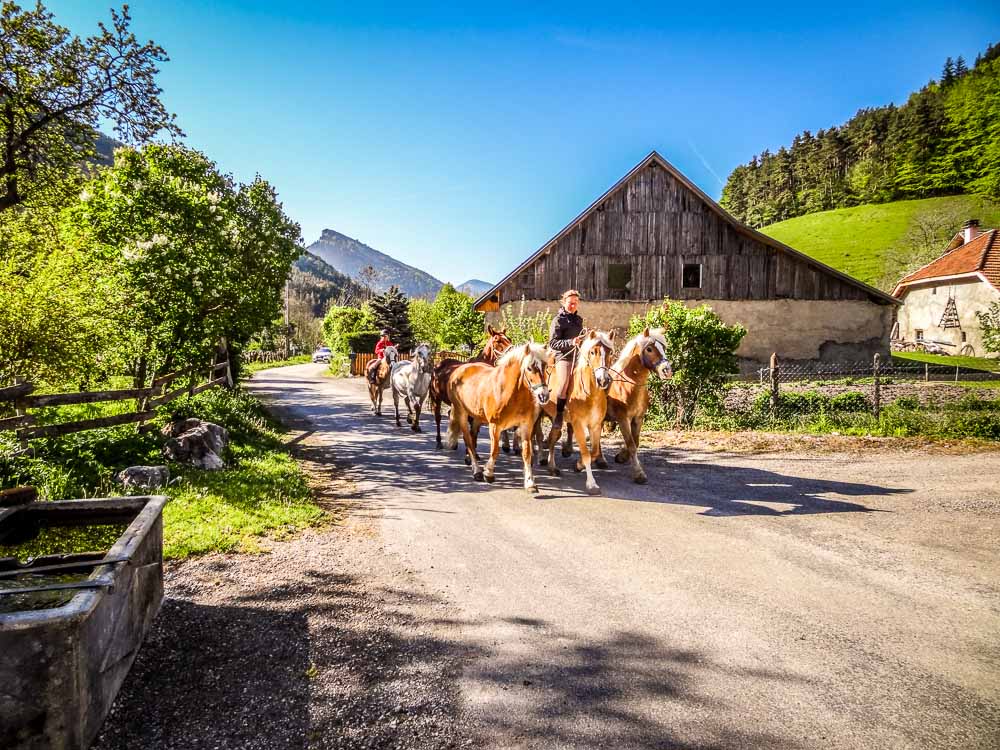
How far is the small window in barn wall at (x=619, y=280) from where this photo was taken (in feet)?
68.1

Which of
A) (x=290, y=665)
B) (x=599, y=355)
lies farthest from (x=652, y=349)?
(x=290, y=665)

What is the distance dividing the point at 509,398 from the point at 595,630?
4.22 metres

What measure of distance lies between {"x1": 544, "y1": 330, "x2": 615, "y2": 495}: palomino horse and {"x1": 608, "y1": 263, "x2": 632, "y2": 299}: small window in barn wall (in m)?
13.7

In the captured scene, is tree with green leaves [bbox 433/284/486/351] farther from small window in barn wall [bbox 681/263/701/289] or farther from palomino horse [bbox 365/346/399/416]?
palomino horse [bbox 365/346/399/416]

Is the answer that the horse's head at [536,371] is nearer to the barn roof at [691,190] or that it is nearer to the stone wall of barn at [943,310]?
the barn roof at [691,190]

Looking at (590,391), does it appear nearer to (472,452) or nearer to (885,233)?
(472,452)

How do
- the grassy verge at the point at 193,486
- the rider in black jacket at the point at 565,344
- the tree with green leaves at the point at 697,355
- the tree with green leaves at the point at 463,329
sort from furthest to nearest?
1. the tree with green leaves at the point at 463,329
2. the tree with green leaves at the point at 697,355
3. the rider in black jacket at the point at 565,344
4. the grassy verge at the point at 193,486

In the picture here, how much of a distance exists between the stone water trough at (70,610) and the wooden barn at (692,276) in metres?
17.6

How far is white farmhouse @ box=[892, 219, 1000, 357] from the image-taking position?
101 ft

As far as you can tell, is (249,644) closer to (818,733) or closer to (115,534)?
(115,534)

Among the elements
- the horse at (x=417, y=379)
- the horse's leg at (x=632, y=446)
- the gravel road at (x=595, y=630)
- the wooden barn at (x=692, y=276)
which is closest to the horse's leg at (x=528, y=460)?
the gravel road at (x=595, y=630)

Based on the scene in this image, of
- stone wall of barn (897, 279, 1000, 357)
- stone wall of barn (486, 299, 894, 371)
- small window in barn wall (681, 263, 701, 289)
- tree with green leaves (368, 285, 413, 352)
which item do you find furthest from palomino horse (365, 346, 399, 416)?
stone wall of barn (897, 279, 1000, 357)

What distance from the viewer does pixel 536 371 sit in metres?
7.05

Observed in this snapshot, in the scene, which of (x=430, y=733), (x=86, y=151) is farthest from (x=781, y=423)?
(x=86, y=151)
